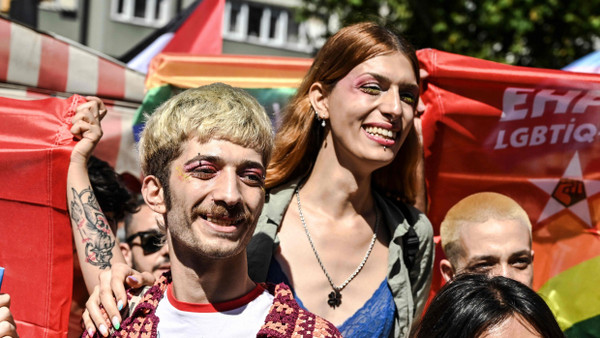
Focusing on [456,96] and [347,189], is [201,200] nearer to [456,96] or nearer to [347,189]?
[347,189]

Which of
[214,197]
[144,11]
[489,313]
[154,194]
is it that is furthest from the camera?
[144,11]

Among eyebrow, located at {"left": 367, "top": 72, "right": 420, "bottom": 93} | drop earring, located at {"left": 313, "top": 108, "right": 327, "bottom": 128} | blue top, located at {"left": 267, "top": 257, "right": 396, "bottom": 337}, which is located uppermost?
eyebrow, located at {"left": 367, "top": 72, "right": 420, "bottom": 93}

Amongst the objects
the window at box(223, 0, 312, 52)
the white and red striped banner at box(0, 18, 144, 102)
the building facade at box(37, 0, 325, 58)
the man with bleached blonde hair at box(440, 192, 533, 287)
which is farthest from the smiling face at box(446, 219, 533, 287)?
the window at box(223, 0, 312, 52)

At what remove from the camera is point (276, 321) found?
227 centimetres

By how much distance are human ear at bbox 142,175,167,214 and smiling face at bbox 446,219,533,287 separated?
1445 mm

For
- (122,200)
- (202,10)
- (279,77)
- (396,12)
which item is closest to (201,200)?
(122,200)

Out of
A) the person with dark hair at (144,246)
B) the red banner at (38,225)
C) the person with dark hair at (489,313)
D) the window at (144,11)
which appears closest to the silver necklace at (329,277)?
the person with dark hair at (489,313)

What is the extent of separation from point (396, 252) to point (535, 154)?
3.50ft

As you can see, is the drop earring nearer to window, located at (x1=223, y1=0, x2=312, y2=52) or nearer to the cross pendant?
the cross pendant

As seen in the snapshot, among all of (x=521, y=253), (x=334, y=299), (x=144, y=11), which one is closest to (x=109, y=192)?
(x=334, y=299)

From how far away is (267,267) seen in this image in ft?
9.46

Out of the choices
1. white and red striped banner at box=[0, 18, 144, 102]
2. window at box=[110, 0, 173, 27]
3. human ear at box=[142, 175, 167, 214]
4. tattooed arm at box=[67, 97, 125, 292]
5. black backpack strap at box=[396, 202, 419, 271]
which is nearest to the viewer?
human ear at box=[142, 175, 167, 214]

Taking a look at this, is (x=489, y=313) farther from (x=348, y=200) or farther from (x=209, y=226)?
(x=348, y=200)

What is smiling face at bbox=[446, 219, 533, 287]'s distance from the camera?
3273mm
